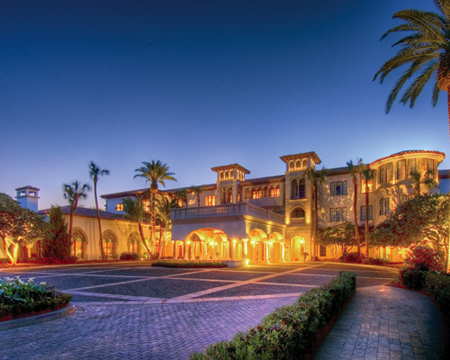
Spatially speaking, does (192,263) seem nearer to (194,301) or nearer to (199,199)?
(194,301)

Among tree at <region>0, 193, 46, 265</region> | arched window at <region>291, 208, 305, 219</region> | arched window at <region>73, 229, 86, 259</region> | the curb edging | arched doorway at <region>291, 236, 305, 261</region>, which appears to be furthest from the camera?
arched window at <region>291, 208, 305, 219</region>

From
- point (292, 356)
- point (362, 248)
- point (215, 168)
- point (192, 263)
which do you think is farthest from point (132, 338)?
point (215, 168)

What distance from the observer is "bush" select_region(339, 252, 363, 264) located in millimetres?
36156

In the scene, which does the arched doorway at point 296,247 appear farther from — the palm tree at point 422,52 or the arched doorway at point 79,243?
the palm tree at point 422,52

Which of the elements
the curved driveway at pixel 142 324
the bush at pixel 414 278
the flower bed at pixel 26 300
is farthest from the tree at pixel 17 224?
the bush at pixel 414 278

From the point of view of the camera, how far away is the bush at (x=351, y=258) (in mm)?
36156

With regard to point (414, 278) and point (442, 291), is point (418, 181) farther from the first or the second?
point (442, 291)

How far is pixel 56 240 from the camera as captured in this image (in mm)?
33312

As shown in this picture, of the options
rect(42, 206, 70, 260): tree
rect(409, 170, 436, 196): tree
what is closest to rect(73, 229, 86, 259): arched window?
rect(42, 206, 70, 260): tree

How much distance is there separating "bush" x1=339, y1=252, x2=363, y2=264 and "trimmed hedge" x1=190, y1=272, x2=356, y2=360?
30.9 m

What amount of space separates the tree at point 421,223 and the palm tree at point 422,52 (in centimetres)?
643

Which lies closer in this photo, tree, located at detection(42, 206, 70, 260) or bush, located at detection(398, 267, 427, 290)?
bush, located at detection(398, 267, 427, 290)

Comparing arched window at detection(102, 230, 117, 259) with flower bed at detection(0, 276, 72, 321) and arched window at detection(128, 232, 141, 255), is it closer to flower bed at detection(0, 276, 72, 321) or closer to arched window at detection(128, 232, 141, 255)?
arched window at detection(128, 232, 141, 255)

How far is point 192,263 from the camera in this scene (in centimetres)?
2744
